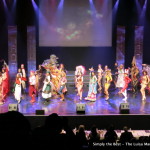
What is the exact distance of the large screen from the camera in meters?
12.9

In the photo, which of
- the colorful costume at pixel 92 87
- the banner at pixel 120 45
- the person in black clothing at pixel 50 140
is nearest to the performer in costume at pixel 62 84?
the colorful costume at pixel 92 87

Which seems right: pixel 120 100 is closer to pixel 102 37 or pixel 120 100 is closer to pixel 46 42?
pixel 102 37

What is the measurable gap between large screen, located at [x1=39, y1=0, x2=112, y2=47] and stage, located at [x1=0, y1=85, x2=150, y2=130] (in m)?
2.64

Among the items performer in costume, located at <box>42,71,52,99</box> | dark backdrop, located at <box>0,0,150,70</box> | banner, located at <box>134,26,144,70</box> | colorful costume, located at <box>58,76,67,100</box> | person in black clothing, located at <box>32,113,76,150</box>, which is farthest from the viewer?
banner, located at <box>134,26,144,70</box>

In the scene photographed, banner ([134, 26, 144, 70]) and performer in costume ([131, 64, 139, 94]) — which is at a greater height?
banner ([134, 26, 144, 70])

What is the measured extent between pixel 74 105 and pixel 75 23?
14.3 feet

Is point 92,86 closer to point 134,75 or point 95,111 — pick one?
point 95,111

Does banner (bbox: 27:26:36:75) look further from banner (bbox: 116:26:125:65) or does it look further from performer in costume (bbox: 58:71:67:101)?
banner (bbox: 116:26:125:65)

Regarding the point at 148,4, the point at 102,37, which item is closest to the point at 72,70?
the point at 102,37

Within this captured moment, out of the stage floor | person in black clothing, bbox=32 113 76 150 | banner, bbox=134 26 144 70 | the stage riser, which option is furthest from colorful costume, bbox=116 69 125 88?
person in black clothing, bbox=32 113 76 150

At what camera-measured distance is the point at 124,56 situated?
13383mm

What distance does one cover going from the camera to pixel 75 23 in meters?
13.0

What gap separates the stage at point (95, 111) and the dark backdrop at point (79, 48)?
2075mm

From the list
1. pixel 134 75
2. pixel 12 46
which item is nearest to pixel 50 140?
pixel 134 75
